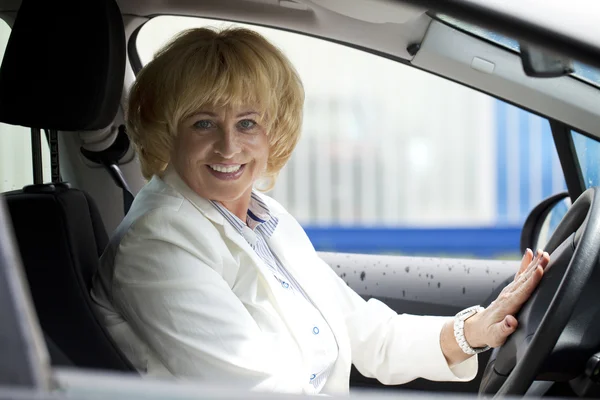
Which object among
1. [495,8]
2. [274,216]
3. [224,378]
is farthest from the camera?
[274,216]

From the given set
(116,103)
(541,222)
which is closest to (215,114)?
(116,103)

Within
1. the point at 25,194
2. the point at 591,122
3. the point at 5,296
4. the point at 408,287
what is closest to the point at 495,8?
the point at 5,296

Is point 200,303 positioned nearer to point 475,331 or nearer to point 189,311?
point 189,311

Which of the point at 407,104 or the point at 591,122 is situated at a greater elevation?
the point at 591,122

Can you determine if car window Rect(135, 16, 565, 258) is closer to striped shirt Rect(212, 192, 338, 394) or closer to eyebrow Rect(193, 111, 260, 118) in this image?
striped shirt Rect(212, 192, 338, 394)

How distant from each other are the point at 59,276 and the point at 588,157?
1244 millimetres

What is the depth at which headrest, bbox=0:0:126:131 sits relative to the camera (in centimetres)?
159

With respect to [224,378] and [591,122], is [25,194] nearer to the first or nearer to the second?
[224,378]

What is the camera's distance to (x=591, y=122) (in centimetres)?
170

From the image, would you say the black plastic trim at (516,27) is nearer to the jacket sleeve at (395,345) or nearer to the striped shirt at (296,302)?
the striped shirt at (296,302)

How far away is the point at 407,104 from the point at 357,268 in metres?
5.06

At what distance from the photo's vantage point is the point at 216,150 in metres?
1.77

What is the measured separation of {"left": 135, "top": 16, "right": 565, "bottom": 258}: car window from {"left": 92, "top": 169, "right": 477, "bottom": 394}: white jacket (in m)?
5.26

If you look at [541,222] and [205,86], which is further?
[541,222]
